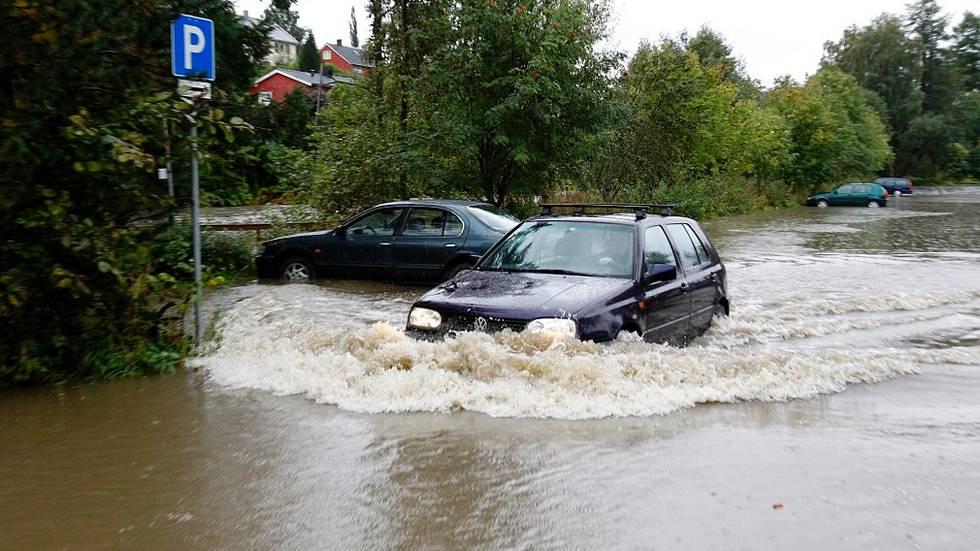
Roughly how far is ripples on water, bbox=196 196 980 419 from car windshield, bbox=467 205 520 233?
5.54ft

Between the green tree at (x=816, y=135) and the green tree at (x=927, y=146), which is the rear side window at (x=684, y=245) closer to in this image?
the green tree at (x=816, y=135)

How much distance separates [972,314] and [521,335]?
7.76 meters

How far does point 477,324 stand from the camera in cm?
682

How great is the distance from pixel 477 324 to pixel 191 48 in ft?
11.2

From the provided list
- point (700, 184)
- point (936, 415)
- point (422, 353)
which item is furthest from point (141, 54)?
point (700, 184)

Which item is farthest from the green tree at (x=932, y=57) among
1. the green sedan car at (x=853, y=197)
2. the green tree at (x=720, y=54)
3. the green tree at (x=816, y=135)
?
the green sedan car at (x=853, y=197)

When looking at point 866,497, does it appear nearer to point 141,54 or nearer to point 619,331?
point 619,331

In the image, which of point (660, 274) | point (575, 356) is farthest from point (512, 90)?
point (575, 356)

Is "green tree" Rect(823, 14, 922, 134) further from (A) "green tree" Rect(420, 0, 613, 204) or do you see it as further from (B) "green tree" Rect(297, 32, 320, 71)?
(A) "green tree" Rect(420, 0, 613, 204)

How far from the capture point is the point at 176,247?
7969 millimetres

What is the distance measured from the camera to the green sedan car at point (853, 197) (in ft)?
149

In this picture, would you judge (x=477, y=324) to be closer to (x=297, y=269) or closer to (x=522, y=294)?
(x=522, y=294)

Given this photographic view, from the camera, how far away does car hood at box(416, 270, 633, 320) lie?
22.2ft

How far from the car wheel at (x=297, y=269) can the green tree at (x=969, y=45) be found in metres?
93.2
